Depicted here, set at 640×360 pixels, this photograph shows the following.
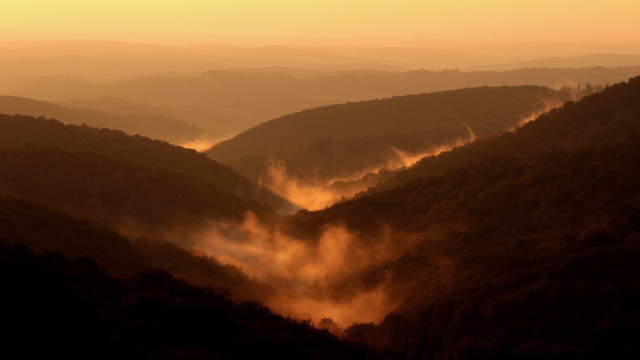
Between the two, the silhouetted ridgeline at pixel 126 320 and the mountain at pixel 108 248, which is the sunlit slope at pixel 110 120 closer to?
the mountain at pixel 108 248

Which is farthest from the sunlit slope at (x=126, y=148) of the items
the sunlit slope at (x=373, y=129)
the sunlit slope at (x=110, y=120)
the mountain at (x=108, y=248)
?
the sunlit slope at (x=110, y=120)

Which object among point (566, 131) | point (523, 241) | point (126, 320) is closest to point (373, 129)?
point (566, 131)

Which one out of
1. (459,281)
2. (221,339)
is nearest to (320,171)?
(459,281)

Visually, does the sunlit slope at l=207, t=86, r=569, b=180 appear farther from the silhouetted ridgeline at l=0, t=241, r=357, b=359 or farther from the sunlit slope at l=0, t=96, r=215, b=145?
the silhouetted ridgeline at l=0, t=241, r=357, b=359

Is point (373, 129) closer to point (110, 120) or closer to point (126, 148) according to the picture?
point (126, 148)

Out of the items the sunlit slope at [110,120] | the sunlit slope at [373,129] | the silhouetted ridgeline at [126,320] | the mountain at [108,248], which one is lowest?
the sunlit slope at [110,120]

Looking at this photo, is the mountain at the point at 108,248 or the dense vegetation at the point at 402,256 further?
the mountain at the point at 108,248
